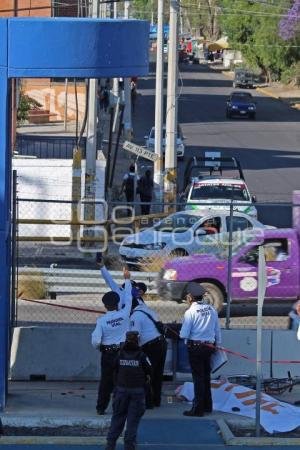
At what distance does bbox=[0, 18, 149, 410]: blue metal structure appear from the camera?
1131 cm

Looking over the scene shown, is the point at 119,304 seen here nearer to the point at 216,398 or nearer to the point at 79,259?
the point at 216,398

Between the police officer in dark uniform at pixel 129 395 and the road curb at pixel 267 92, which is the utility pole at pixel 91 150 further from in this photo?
the road curb at pixel 267 92

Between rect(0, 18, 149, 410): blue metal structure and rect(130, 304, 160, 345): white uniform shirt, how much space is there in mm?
1529

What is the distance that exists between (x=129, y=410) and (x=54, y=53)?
4.01 m

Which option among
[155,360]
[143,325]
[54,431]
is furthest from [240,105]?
[54,431]

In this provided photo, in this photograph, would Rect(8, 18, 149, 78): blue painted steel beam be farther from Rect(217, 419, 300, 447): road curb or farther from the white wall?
the white wall

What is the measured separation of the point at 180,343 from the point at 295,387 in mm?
1625

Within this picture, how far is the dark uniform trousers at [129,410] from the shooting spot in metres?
10.0

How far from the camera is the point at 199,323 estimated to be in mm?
12008

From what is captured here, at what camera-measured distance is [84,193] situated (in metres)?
26.2

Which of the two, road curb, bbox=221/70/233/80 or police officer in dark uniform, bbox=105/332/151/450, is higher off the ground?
road curb, bbox=221/70/233/80

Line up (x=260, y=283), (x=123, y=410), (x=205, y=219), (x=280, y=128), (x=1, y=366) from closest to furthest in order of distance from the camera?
(x=123, y=410), (x=260, y=283), (x=1, y=366), (x=205, y=219), (x=280, y=128)

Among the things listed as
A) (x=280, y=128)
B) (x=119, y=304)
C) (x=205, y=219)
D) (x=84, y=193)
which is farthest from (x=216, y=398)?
(x=280, y=128)

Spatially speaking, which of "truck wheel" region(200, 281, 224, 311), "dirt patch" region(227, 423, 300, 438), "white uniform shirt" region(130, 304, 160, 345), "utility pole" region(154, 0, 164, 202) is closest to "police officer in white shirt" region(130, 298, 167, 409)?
"white uniform shirt" region(130, 304, 160, 345)
